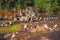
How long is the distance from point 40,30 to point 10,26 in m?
11.0

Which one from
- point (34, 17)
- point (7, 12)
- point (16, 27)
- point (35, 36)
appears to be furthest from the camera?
point (7, 12)

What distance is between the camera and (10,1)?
82.3m

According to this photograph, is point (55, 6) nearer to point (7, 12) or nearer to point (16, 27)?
point (7, 12)

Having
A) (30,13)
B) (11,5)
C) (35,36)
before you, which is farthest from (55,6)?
(35,36)

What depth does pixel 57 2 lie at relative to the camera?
82.0m

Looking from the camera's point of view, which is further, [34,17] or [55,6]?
[55,6]

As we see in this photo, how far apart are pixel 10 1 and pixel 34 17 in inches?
682

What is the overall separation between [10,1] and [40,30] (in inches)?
1291

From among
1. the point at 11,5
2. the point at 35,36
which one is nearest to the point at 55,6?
the point at 11,5

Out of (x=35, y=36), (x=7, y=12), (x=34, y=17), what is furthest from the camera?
(x=7, y=12)

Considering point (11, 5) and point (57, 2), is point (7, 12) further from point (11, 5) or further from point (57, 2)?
point (57, 2)

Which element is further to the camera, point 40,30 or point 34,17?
point 34,17

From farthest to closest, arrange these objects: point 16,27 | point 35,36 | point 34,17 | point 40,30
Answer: point 34,17 → point 16,27 → point 40,30 → point 35,36

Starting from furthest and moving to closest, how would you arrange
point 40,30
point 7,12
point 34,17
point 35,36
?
1. point 7,12
2. point 34,17
3. point 40,30
4. point 35,36
